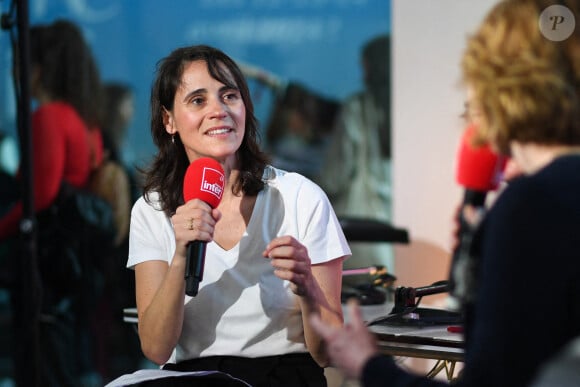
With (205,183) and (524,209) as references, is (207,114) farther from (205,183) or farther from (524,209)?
(524,209)

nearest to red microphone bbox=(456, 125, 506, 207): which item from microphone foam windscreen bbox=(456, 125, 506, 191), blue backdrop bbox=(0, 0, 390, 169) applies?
microphone foam windscreen bbox=(456, 125, 506, 191)

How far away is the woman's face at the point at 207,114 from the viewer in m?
2.20

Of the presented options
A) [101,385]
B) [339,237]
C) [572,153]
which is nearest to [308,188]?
[339,237]

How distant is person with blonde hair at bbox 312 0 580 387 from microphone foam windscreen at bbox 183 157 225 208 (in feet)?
2.49

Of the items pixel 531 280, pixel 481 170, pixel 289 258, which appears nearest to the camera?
pixel 531 280

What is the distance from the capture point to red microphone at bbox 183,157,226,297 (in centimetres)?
188

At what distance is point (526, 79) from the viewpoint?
3.96 ft

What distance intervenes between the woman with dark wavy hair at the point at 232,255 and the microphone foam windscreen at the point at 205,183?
39 millimetres

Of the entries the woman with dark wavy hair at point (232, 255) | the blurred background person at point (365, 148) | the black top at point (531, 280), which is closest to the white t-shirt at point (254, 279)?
the woman with dark wavy hair at point (232, 255)

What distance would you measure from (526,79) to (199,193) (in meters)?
0.94

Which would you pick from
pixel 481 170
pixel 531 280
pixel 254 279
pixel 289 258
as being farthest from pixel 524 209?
pixel 254 279

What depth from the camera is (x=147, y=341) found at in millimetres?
2131

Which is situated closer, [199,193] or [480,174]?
[480,174]

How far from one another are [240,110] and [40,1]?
280cm
